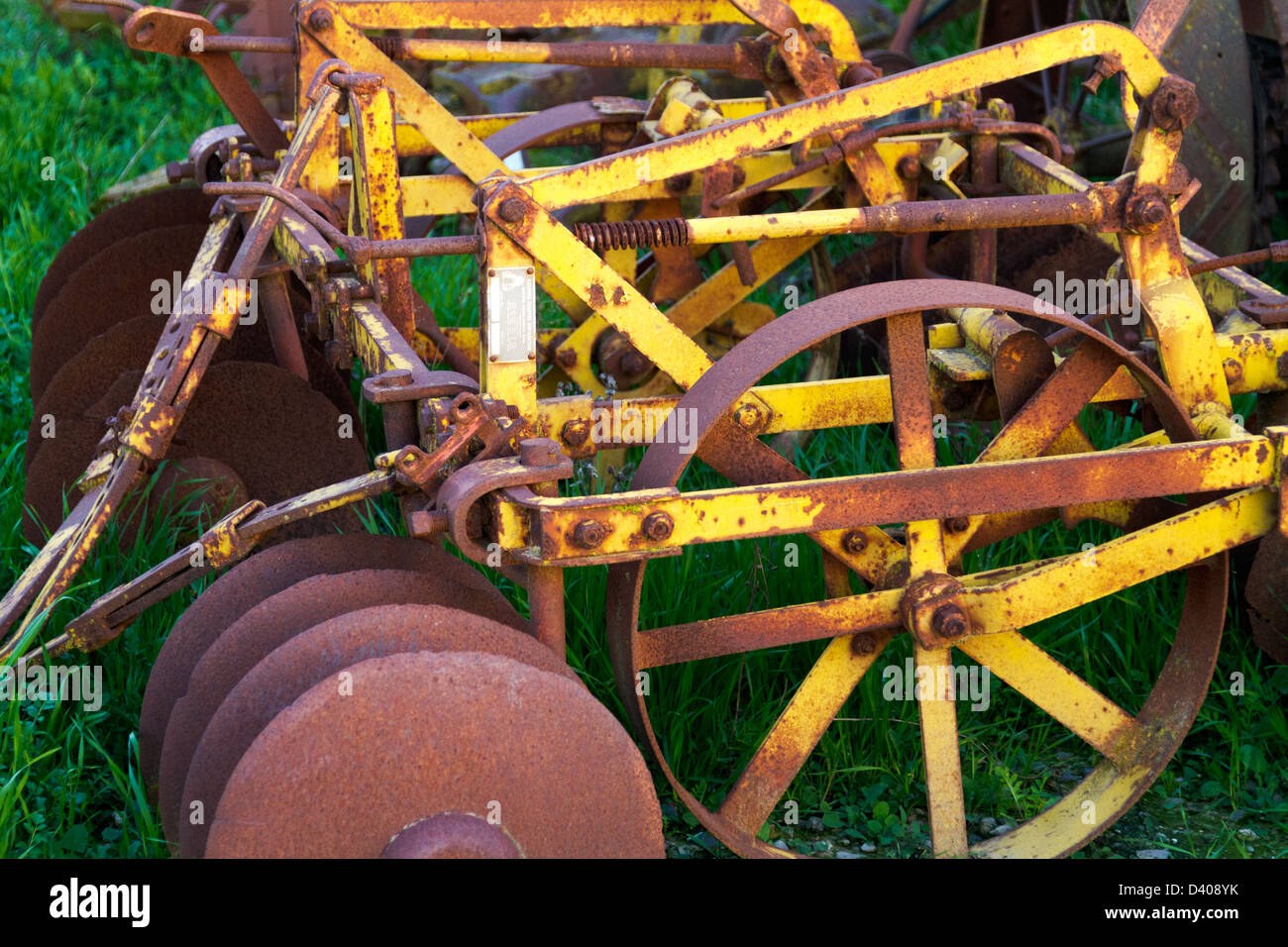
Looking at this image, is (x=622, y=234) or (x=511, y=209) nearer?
(x=511, y=209)

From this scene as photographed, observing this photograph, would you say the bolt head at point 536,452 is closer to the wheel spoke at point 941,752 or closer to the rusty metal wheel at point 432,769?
the rusty metal wheel at point 432,769

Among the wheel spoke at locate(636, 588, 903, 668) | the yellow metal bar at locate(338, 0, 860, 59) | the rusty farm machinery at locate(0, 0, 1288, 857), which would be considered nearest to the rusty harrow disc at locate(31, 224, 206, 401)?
the rusty farm machinery at locate(0, 0, 1288, 857)

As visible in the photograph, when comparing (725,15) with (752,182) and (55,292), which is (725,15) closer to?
(752,182)

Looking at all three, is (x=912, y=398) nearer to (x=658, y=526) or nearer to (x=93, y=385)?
(x=658, y=526)

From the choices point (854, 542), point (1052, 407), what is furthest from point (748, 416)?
point (1052, 407)

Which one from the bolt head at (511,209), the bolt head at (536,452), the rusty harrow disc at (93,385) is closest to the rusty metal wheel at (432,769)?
the bolt head at (536,452)

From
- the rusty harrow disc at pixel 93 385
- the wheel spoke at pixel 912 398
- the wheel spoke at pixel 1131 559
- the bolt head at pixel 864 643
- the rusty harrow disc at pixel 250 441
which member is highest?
the rusty harrow disc at pixel 93 385

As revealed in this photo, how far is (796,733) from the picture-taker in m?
2.61

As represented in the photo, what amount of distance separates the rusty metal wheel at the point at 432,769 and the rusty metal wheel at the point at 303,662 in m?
0.09

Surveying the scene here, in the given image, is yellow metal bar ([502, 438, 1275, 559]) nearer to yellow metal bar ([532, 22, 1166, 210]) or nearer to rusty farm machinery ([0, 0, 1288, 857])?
rusty farm machinery ([0, 0, 1288, 857])

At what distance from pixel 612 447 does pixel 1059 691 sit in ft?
3.23

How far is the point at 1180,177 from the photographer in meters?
2.68

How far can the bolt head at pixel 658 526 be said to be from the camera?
87.8 inches

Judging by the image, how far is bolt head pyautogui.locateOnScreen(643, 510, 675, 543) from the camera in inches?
87.8
